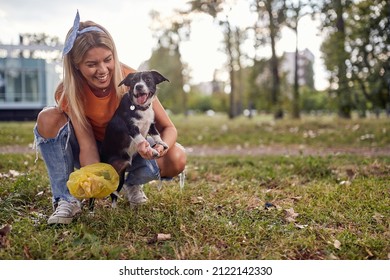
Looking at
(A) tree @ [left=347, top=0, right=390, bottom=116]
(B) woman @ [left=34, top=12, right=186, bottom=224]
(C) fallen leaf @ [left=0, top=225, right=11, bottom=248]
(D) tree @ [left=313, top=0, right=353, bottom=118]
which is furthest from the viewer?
(D) tree @ [left=313, top=0, right=353, bottom=118]

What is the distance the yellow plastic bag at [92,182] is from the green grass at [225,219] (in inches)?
5.1

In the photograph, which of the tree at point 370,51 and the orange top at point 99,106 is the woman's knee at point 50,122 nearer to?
the orange top at point 99,106

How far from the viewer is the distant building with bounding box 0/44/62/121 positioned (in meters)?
2.54

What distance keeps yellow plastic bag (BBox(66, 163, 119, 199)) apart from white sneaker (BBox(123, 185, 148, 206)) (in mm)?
258

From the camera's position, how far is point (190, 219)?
1.93m

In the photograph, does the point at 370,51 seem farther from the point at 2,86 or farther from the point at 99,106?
the point at 2,86

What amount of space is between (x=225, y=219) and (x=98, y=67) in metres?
0.87

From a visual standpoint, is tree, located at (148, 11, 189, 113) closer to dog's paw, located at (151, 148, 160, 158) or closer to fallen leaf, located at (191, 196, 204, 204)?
fallen leaf, located at (191, 196, 204, 204)

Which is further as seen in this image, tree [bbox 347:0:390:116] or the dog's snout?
tree [bbox 347:0:390:116]

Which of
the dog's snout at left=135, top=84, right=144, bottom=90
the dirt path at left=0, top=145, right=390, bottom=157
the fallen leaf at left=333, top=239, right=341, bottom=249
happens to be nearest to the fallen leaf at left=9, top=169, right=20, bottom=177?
the dirt path at left=0, top=145, right=390, bottom=157

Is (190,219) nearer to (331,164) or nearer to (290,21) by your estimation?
(331,164)

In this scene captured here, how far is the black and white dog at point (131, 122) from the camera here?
1872 mm

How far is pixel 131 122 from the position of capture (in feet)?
6.20

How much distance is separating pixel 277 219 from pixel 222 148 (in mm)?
2502
